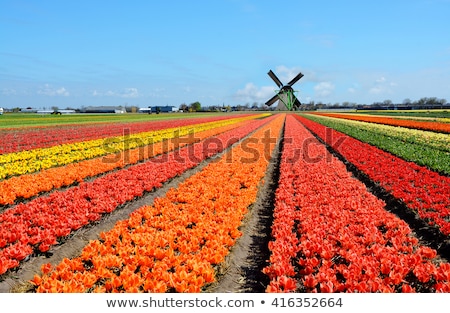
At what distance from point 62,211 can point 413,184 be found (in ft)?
30.9

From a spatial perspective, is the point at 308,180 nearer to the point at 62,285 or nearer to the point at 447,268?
the point at 447,268

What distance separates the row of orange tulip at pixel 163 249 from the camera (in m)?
4.45

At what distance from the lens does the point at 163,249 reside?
18.1ft

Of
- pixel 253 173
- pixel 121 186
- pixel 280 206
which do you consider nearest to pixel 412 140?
pixel 253 173

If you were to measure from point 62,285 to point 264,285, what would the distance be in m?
2.71

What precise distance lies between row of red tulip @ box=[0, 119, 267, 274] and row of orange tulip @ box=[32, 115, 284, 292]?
711 mm

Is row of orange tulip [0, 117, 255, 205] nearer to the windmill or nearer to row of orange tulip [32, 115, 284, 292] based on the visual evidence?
row of orange tulip [32, 115, 284, 292]

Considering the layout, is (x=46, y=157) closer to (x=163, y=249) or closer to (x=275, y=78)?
(x=163, y=249)

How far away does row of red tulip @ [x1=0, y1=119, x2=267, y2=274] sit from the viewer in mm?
5757

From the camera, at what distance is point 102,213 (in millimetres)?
7715

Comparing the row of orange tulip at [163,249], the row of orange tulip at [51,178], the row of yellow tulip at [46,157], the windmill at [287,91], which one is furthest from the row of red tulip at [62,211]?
the windmill at [287,91]

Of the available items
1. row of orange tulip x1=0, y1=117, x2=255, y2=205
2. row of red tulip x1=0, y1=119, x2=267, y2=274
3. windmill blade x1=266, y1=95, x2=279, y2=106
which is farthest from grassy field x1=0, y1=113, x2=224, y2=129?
row of red tulip x1=0, y1=119, x2=267, y2=274

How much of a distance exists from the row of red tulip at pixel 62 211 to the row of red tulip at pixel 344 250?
3833 millimetres

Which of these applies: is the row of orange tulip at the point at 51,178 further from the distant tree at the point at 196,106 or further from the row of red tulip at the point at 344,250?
the distant tree at the point at 196,106
